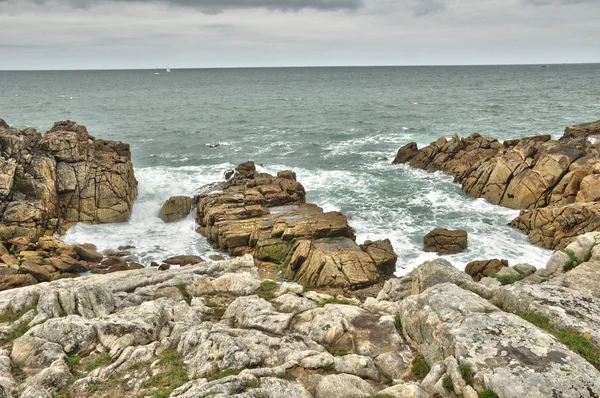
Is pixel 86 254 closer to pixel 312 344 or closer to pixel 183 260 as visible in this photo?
pixel 183 260

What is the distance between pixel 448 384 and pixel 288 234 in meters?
21.7

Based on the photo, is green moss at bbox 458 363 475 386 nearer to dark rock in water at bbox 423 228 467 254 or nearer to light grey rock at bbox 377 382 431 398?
light grey rock at bbox 377 382 431 398

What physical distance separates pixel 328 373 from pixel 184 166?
47872 mm

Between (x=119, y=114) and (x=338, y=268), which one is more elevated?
(x=119, y=114)

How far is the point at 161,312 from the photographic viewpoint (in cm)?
1617

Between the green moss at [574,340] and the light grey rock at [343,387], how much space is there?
5693mm

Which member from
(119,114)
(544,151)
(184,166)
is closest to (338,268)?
(544,151)

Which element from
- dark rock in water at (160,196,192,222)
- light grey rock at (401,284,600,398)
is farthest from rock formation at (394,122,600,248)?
dark rock in water at (160,196,192,222)

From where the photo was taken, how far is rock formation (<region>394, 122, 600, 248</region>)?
3212 cm

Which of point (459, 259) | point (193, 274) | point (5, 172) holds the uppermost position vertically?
point (5, 172)

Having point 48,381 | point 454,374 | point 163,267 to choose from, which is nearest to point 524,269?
point 454,374

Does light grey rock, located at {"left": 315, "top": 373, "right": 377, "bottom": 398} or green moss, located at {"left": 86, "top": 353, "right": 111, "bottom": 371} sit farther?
green moss, located at {"left": 86, "top": 353, "right": 111, "bottom": 371}

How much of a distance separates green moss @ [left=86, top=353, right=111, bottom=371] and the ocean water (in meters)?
20.5

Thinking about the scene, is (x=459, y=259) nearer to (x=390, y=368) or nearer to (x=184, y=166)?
(x=390, y=368)
